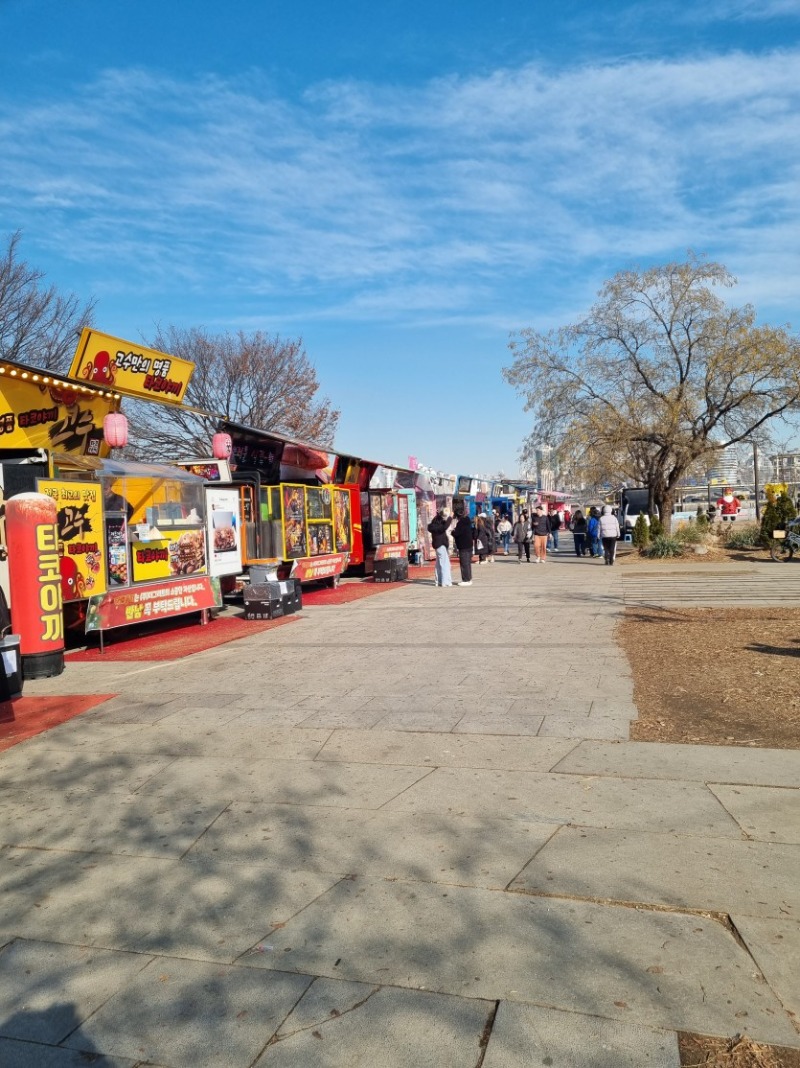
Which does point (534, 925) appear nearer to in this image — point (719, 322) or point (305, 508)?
point (305, 508)

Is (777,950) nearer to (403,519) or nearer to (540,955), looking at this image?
(540,955)

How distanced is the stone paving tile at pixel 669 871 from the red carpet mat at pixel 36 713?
14.6ft

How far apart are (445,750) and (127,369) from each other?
30.0 feet

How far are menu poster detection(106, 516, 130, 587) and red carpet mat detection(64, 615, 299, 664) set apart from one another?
3.02 ft

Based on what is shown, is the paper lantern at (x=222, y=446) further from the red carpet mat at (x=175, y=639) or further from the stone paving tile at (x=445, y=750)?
the stone paving tile at (x=445, y=750)

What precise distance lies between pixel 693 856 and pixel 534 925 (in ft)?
3.28

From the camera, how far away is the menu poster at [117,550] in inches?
437

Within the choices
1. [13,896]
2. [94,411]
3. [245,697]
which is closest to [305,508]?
[94,411]

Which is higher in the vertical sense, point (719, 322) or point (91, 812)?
point (719, 322)

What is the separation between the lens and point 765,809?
439cm

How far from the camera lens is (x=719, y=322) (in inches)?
1079

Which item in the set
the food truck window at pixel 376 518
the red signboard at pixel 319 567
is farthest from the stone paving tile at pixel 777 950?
the food truck window at pixel 376 518

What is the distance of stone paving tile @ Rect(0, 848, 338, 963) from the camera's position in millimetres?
3396

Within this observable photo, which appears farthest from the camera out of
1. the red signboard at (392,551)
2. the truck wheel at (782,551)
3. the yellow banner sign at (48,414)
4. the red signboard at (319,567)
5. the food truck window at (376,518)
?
the truck wheel at (782,551)
